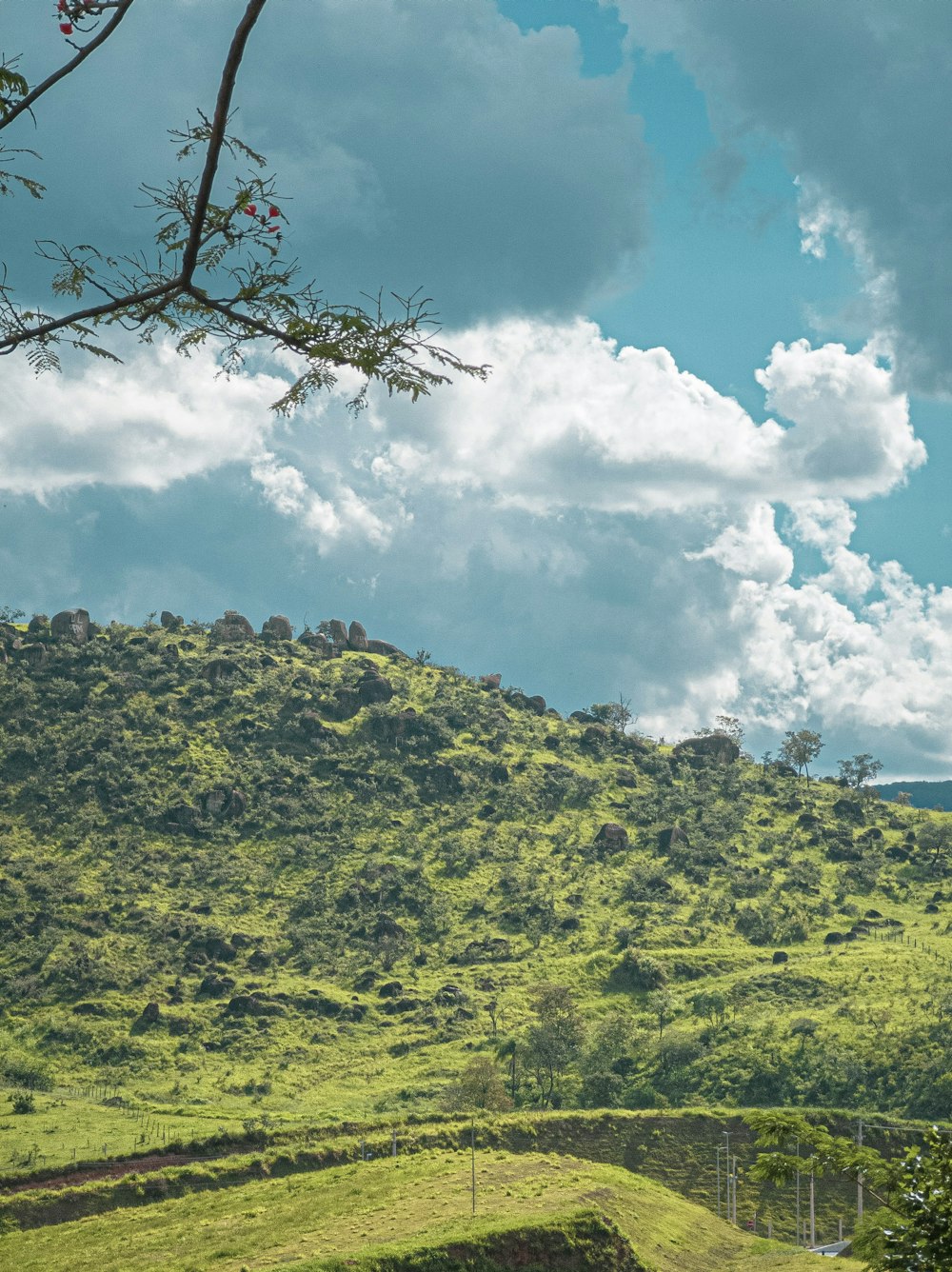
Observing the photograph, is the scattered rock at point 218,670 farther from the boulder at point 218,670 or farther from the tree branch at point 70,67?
the tree branch at point 70,67

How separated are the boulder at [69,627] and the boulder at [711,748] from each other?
84750 millimetres

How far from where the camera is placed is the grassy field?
145ft

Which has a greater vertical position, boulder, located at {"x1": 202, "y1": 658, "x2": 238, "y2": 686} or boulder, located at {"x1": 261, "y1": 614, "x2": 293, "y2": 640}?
boulder, located at {"x1": 261, "y1": 614, "x2": 293, "y2": 640}

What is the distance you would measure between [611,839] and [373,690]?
137ft

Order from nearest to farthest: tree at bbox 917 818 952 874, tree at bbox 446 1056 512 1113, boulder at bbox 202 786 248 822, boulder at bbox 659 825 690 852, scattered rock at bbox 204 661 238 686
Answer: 1. tree at bbox 446 1056 512 1113
2. boulder at bbox 202 786 248 822
3. boulder at bbox 659 825 690 852
4. tree at bbox 917 818 952 874
5. scattered rock at bbox 204 661 238 686

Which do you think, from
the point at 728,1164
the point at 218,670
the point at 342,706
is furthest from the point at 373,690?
the point at 728,1164

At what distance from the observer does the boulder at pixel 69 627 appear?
524 ft

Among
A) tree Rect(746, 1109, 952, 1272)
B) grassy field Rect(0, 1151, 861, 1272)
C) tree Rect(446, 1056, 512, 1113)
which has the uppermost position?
tree Rect(746, 1109, 952, 1272)

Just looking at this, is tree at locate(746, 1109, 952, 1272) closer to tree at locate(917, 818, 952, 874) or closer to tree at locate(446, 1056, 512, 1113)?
tree at locate(446, 1056, 512, 1113)

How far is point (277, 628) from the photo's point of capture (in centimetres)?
18662

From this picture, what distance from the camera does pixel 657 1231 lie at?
50.5 meters

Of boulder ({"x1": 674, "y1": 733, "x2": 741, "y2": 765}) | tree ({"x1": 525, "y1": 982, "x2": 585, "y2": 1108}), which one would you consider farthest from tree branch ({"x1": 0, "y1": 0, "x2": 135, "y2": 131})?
boulder ({"x1": 674, "y1": 733, "x2": 741, "y2": 765})

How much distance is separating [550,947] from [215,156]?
10406 centimetres

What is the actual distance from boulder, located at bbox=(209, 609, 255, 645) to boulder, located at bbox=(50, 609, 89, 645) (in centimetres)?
2165
